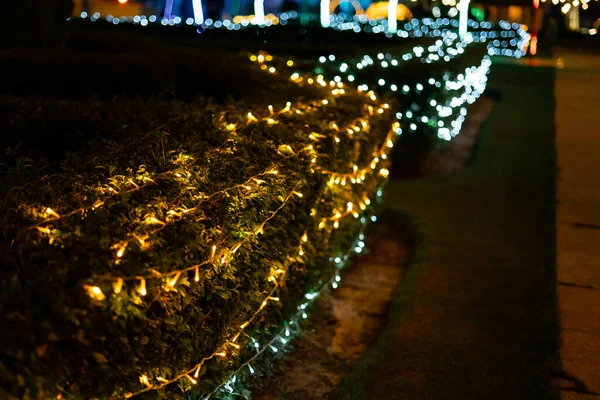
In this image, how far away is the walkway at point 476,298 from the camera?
13.9ft

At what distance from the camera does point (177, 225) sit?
3.25m

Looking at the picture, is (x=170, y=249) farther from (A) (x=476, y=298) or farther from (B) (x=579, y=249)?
(B) (x=579, y=249)

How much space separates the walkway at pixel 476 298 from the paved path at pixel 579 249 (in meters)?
0.10

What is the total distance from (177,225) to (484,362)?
88.5 inches

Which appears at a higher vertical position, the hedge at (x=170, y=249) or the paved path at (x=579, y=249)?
the hedge at (x=170, y=249)

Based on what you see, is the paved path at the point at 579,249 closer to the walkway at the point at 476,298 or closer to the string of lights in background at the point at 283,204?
the walkway at the point at 476,298

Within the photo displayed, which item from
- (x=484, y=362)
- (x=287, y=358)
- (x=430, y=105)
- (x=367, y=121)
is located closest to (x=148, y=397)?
(x=287, y=358)

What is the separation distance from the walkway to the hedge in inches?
29.8

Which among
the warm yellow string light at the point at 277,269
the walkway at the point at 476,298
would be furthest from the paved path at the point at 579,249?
the warm yellow string light at the point at 277,269

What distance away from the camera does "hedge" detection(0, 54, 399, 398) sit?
254 cm

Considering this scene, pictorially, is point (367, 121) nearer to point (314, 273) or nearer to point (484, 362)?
point (314, 273)

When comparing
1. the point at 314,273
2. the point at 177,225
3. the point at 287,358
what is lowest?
the point at 287,358

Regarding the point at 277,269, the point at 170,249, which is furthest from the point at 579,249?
the point at 170,249

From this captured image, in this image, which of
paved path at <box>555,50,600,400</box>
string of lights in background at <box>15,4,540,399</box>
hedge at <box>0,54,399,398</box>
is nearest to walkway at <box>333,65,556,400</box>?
paved path at <box>555,50,600,400</box>
